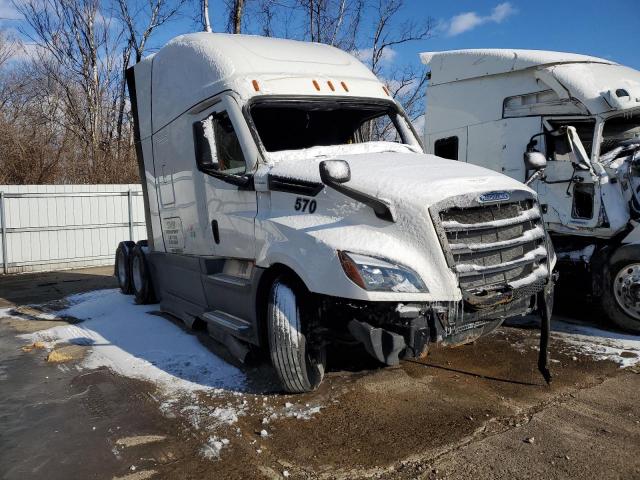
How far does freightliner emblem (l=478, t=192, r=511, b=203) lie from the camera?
405 cm

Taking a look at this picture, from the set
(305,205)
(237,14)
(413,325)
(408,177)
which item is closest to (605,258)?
(408,177)

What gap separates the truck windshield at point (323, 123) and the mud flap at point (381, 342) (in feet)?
6.79

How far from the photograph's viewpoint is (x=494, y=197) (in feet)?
13.6

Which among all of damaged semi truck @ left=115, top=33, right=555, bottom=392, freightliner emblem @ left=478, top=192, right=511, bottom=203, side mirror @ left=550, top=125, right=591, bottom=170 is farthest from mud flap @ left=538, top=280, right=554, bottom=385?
side mirror @ left=550, top=125, right=591, bottom=170

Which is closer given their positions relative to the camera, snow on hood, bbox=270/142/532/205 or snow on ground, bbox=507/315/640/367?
snow on hood, bbox=270/142/532/205

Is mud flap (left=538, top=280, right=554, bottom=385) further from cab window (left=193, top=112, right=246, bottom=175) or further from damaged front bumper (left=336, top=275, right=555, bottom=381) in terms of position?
cab window (left=193, top=112, right=246, bottom=175)

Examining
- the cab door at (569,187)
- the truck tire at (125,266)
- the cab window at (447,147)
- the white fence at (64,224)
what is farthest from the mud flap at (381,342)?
the white fence at (64,224)

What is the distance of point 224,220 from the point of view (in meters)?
5.31

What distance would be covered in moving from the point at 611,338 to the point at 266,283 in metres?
4.03

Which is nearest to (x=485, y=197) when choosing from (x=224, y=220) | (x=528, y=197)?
(x=528, y=197)

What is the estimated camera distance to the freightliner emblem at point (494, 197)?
4.05 meters

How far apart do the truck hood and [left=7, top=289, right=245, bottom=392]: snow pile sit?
79.7 inches

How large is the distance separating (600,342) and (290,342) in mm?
3684

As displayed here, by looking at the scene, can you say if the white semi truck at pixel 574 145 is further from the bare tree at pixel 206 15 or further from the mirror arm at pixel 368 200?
the bare tree at pixel 206 15
